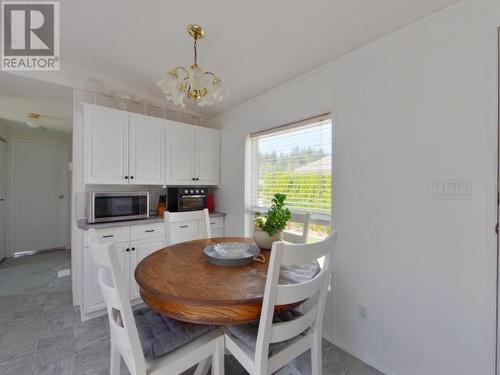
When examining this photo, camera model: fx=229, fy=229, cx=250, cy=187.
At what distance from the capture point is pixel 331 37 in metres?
1.70

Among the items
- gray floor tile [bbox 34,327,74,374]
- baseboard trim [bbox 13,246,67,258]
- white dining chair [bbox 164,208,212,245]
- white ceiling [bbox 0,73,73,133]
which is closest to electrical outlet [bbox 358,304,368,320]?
white dining chair [bbox 164,208,212,245]

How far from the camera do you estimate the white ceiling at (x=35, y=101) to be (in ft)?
7.42

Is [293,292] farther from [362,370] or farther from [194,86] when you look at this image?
[194,86]

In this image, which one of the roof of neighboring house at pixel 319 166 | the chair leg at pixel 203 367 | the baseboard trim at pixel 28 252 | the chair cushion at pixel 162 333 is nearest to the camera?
the chair cushion at pixel 162 333

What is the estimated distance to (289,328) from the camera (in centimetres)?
104

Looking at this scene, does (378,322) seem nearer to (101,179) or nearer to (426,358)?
(426,358)

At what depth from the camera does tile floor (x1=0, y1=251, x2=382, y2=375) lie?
1.59 m

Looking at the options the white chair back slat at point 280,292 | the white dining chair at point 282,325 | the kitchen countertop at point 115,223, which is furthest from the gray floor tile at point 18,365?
the white chair back slat at point 280,292

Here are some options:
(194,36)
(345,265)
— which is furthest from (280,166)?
(194,36)

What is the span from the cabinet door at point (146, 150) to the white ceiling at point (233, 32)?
55cm

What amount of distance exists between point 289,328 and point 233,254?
543 millimetres

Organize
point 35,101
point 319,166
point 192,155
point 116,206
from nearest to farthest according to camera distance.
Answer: point 319,166 → point 116,206 → point 35,101 → point 192,155

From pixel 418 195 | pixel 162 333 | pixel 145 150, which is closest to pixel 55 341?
pixel 162 333

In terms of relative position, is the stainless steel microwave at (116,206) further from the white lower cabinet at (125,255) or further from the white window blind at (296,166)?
the white window blind at (296,166)
